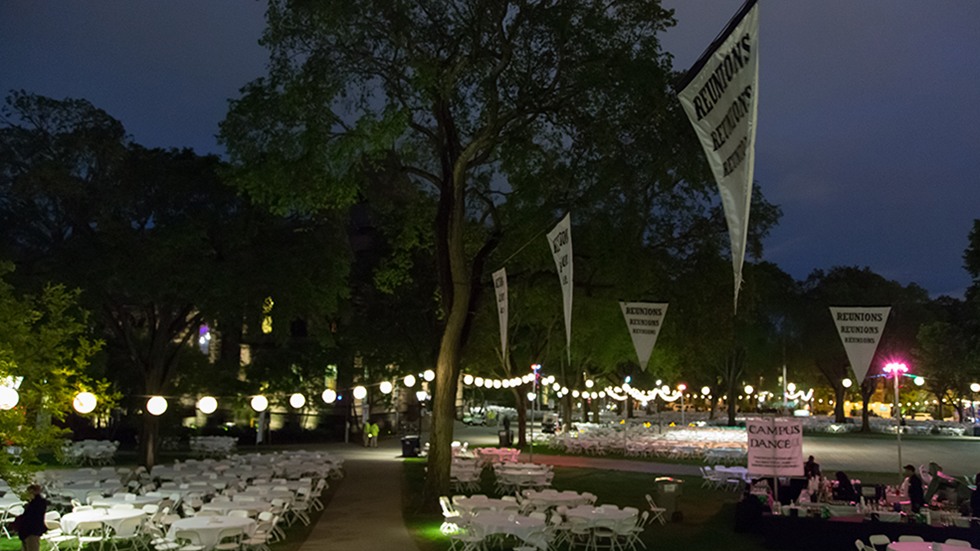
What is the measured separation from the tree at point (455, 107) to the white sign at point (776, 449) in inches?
239

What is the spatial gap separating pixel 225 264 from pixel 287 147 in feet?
34.9

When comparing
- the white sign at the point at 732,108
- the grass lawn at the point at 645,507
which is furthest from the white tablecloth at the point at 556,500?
the white sign at the point at 732,108

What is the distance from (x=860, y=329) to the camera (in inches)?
746

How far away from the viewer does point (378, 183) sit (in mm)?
26312

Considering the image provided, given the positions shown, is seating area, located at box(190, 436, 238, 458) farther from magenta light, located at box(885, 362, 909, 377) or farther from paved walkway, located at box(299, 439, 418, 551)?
magenta light, located at box(885, 362, 909, 377)

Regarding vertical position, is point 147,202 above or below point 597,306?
above

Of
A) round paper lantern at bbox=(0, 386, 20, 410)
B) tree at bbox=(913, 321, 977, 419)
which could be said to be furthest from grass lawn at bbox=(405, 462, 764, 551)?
tree at bbox=(913, 321, 977, 419)

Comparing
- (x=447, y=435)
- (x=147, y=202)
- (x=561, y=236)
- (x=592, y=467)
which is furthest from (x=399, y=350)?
(x=561, y=236)

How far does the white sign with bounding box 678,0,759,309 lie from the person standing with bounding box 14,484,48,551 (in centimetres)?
1063

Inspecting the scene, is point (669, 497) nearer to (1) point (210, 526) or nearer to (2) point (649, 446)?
(1) point (210, 526)

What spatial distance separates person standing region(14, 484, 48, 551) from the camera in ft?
41.0

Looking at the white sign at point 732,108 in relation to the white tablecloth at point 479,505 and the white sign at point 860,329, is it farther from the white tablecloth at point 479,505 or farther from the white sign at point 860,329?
the white sign at point 860,329

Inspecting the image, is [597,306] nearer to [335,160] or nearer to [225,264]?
[225,264]

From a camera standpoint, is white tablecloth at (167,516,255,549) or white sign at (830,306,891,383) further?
white sign at (830,306,891,383)
